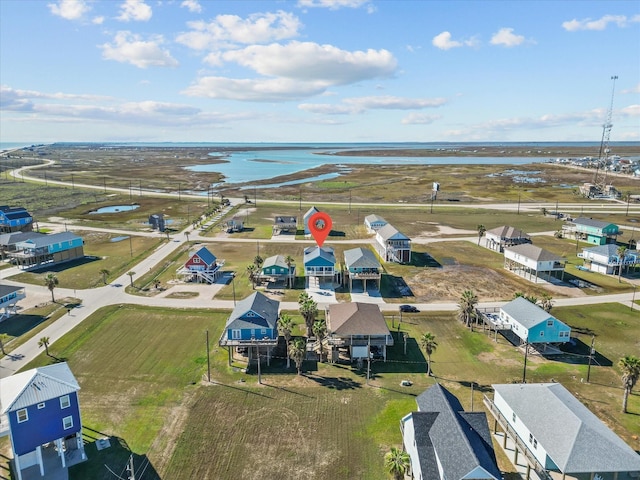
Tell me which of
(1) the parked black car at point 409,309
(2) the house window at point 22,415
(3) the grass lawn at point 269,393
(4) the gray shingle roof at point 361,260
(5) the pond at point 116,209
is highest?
(4) the gray shingle roof at point 361,260

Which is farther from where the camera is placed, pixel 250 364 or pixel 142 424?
pixel 250 364

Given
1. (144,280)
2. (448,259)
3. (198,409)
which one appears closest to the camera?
(198,409)

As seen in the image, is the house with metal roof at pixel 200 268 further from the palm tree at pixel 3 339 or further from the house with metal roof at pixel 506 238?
the house with metal roof at pixel 506 238

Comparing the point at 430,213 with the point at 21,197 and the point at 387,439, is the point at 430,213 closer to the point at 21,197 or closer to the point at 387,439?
the point at 387,439

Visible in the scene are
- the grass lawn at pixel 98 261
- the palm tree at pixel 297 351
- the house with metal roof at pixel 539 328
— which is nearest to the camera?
the palm tree at pixel 297 351

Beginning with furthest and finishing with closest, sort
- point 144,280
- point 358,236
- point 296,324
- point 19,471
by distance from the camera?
point 358,236, point 144,280, point 296,324, point 19,471

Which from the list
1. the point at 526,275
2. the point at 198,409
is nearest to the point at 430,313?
the point at 526,275

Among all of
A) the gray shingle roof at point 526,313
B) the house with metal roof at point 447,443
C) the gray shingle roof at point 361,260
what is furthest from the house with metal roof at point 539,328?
the gray shingle roof at point 361,260
